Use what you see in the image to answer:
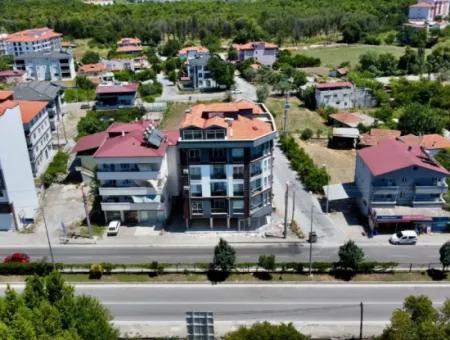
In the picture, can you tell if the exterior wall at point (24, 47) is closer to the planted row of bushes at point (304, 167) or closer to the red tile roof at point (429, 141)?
the planted row of bushes at point (304, 167)

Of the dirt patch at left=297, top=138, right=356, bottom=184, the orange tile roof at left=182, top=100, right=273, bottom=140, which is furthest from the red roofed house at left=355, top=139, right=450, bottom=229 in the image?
the orange tile roof at left=182, top=100, right=273, bottom=140

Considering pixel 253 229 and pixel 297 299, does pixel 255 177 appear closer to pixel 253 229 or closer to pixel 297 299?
pixel 253 229

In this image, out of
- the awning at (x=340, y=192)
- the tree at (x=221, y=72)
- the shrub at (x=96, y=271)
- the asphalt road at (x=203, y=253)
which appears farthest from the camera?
the tree at (x=221, y=72)

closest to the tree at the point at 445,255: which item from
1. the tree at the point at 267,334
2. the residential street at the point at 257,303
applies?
the residential street at the point at 257,303

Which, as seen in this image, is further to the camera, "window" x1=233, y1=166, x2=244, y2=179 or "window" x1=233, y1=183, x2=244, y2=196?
"window" x1=233, y1=183, x2=244, y2=196

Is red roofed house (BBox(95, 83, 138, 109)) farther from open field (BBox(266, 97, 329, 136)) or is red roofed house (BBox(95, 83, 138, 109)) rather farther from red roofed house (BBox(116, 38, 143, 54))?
red roofed house (BBox(116, 38, 143, 54))

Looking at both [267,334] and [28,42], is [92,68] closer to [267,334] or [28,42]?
[28,42]

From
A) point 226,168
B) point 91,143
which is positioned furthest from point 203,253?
point 91,143
